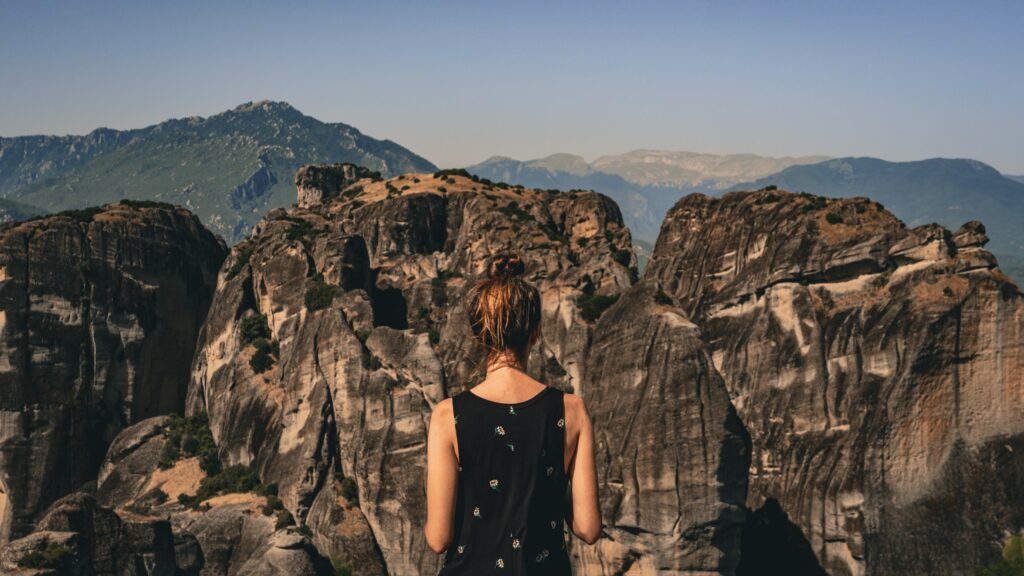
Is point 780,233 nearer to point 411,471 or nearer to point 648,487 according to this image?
point 648,487

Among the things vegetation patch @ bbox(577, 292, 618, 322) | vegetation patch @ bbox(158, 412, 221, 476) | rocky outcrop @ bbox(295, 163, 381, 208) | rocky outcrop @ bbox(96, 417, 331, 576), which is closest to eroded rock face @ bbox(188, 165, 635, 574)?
vegetation patch @ bbox(577, 292, 618, 322)

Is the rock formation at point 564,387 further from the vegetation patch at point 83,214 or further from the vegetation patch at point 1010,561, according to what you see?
the vegetation patch at point 1010,561

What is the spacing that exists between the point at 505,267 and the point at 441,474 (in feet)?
6.68

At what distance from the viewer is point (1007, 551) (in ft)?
A: 238

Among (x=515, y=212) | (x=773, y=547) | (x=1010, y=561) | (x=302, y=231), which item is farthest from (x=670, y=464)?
(x=515, y=212)

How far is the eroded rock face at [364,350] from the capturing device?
85125 millimetres

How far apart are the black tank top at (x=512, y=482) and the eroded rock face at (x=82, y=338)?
10157cm

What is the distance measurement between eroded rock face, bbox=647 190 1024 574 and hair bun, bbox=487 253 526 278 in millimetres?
70303

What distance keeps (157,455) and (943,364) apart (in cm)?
6471

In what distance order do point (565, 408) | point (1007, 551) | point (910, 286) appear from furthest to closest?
point (910, 286)
point (1007, 551)
point (565, 408)

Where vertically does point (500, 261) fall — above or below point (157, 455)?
above

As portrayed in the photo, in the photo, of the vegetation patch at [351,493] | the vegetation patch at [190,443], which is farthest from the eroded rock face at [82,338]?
the vegetation patch at [351,493]

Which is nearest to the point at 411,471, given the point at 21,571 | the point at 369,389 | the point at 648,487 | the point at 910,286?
the point at 369,389

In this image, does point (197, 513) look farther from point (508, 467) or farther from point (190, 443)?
point (508, 467)
